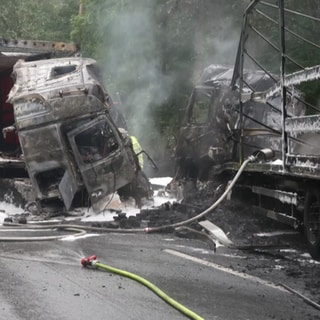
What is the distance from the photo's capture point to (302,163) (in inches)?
218

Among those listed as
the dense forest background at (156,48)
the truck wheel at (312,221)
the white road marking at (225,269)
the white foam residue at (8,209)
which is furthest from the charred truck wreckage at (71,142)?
the dense forest background at (156,48)

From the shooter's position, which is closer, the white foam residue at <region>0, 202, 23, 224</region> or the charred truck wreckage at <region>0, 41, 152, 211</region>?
the charred truck wreckage at <region>0, 41, 152, 211</region>

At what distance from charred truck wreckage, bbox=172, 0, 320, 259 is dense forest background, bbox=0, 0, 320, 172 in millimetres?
2918

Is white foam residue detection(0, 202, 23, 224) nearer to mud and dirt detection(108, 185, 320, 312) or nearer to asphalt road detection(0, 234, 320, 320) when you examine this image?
mud and dirt detection(108, 185, 320, 312)

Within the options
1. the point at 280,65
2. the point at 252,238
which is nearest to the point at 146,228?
the point at 252,238

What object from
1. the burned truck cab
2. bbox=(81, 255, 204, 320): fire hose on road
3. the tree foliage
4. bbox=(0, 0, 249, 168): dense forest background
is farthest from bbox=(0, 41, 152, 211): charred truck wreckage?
the tree foliage

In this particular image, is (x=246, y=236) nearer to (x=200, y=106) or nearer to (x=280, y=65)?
(x=280, y=65)

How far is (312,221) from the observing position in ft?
19.1

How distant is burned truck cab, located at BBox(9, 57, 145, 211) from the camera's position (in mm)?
9172

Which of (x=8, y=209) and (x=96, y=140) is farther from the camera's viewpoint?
(x=8, y=209)

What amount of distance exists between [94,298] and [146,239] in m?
2.90

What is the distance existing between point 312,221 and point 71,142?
4.64 m

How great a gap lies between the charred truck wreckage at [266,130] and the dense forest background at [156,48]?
2.92 m

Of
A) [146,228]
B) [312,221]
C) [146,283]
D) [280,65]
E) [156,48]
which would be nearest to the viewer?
[146,283]
